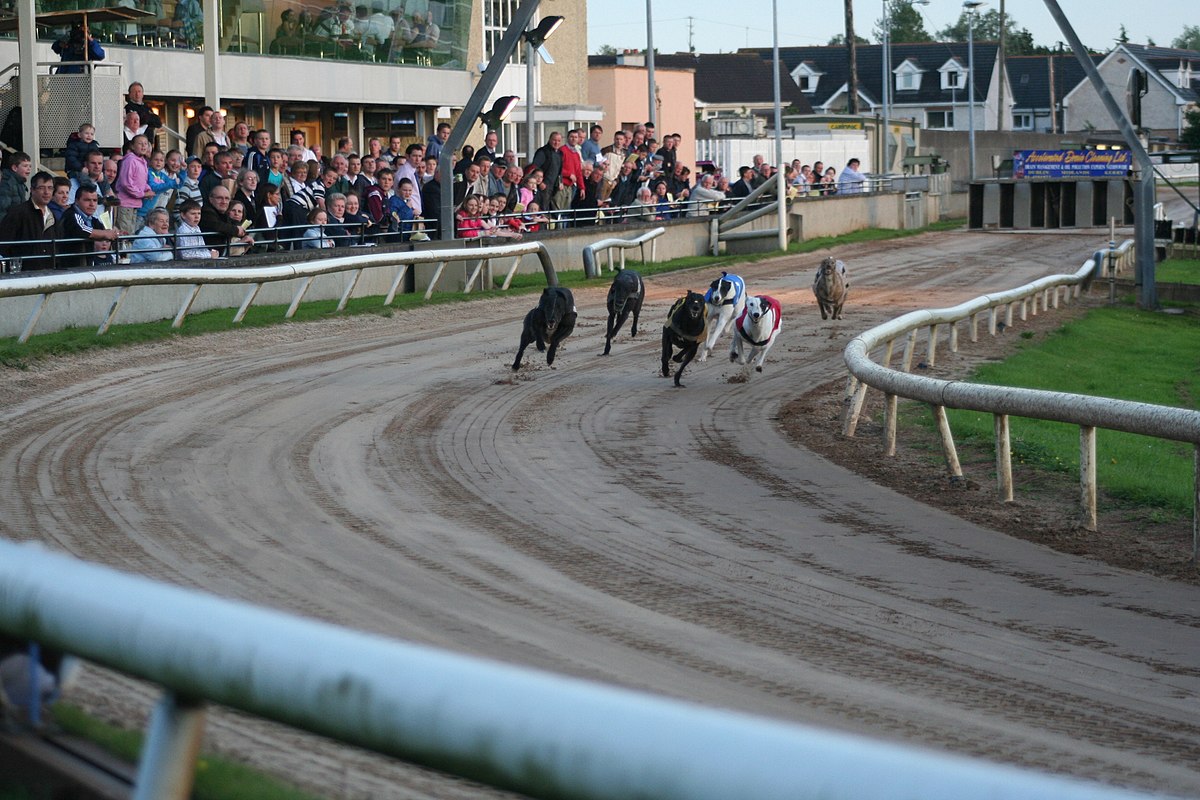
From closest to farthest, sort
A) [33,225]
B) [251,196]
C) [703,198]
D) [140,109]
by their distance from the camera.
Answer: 1. [33,225]
2. [140,109]
3. [251,196]
4. [703,198]

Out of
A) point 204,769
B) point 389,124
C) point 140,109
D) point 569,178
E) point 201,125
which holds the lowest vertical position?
point 204,769

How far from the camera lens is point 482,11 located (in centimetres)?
3391

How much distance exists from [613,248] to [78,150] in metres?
9.84

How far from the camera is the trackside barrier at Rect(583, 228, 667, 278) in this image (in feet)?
67.7

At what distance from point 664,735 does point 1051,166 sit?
3719cm

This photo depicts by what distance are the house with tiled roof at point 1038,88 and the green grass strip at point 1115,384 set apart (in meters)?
74.1

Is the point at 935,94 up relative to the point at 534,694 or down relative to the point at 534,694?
up

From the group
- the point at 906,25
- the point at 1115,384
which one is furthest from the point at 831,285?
the point at 906,25

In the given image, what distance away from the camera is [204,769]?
7.54ft

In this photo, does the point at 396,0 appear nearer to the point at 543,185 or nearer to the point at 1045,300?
the point at 543,185

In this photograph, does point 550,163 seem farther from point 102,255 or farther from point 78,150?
point 102,255

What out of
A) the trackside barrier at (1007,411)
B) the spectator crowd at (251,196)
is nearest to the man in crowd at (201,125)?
the spectator crowd at (251,196)

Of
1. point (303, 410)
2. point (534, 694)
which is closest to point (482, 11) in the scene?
point (303, 410)

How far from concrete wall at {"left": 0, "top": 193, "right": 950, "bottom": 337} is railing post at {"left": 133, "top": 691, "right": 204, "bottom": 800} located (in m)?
11.1
